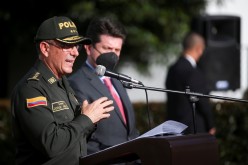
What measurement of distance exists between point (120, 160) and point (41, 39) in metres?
0.80

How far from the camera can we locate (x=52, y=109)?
3.60 metres

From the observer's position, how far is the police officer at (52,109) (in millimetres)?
3480

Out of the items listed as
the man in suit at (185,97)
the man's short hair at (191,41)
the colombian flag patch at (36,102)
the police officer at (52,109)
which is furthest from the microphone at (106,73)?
the man's short hair at (191,41)

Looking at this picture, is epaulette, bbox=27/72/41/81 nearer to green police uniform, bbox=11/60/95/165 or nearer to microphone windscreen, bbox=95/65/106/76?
green police uniform, bbox=11/60/95/165

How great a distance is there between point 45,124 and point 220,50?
702cm

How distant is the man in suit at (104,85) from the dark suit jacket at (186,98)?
6.98 ft

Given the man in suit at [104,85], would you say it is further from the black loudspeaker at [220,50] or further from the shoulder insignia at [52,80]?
the black loudspeaker at [220,50]

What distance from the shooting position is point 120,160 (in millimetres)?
3527

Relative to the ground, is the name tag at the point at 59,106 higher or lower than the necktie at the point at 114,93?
higher

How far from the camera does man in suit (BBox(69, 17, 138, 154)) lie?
4.27 m

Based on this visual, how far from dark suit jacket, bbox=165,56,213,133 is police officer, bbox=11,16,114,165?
3030 mm

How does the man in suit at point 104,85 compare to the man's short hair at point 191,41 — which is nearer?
the man in suit at point 104,85

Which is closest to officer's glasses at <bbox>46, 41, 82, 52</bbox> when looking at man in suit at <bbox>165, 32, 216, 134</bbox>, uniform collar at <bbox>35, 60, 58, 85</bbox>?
uniform collar at <bbox>35, 60, 58, 85</bbox>

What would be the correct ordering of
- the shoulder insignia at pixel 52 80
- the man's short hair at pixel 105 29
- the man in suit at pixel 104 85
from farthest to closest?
the man's short hair at pixel 105 29 < the man in suit at pixel 104 85 < the shoulder insignia at pixel 52 80
